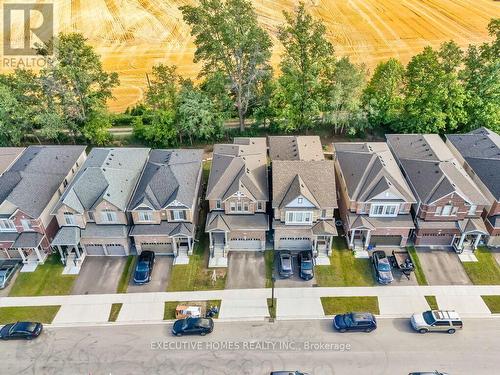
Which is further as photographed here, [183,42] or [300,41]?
[183,42]

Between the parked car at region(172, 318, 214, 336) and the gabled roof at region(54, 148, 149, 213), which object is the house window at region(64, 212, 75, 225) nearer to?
the gabled roof at region(54, 148, 149, 213)

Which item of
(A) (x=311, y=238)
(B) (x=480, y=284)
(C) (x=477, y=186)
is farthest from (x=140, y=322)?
(C) (x=477, y=186)

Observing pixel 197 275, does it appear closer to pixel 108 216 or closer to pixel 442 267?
pixel 108 216

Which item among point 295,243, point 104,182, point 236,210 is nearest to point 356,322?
point 295,243

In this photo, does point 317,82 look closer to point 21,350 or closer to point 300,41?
point 300,41

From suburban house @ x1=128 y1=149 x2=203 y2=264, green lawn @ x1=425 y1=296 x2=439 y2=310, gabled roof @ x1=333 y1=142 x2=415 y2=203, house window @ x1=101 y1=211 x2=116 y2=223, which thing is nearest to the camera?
green lawn @ x1=425 y1=296 x2=439 y2=310

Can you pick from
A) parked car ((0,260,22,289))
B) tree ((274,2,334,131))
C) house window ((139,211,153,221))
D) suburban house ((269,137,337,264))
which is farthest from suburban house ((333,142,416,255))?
parked car ((0,260,22,289))
